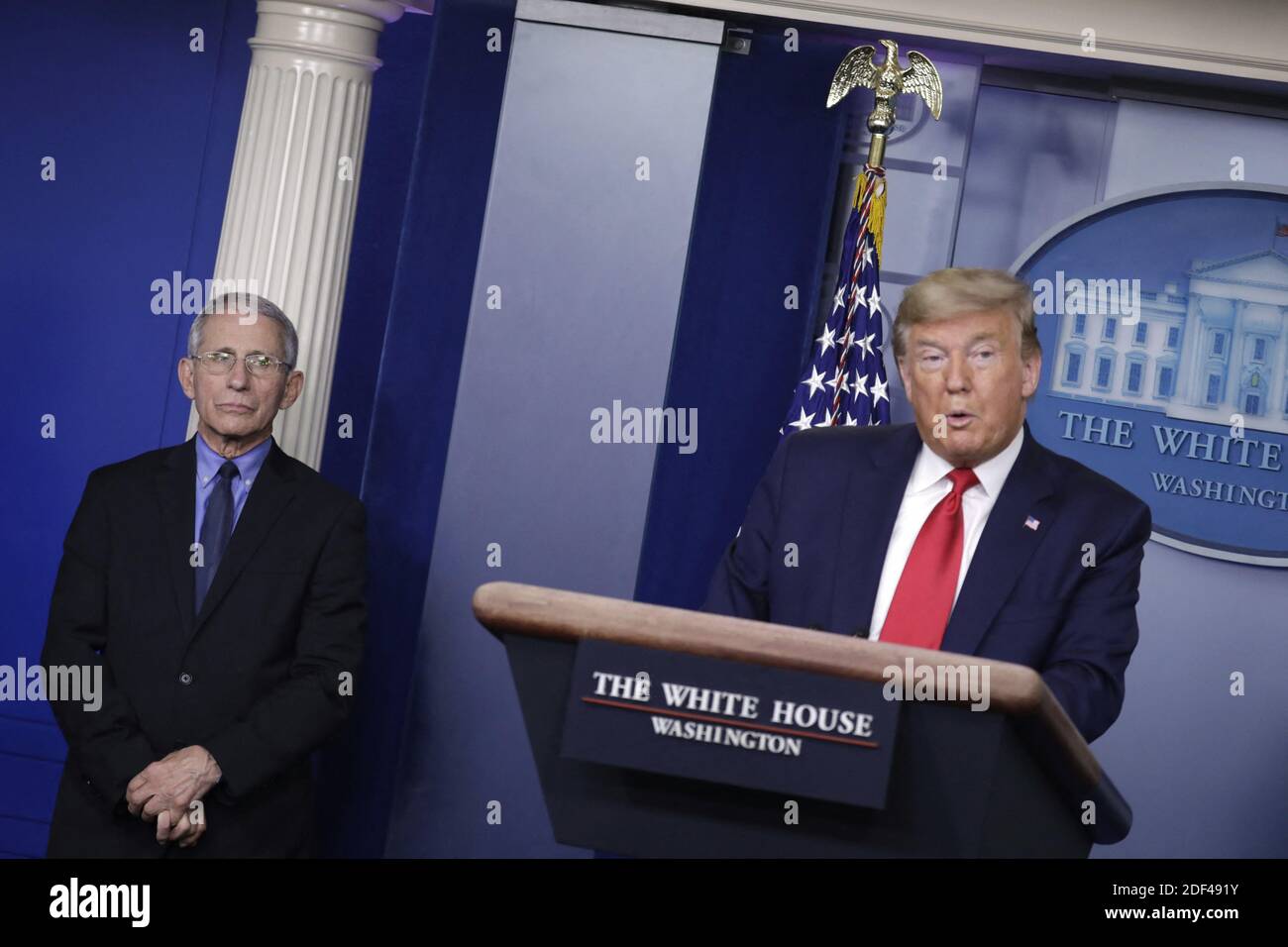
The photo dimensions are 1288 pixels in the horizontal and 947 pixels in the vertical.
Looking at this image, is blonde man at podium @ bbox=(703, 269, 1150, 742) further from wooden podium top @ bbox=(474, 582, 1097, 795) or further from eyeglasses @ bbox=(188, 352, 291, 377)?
eyeglasses @ bbox=(188, 352, 291, 377)

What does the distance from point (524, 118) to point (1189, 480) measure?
84.5 inches

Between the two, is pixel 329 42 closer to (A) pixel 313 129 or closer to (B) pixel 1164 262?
(A) pixel 313 129

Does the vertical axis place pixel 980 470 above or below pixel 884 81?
below

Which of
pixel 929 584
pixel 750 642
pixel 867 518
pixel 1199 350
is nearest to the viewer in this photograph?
pixel 750 642

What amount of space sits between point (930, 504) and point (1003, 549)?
149 mm

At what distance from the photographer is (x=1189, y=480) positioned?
14.7 ft

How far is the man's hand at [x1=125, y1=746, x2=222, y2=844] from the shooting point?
3193 mm

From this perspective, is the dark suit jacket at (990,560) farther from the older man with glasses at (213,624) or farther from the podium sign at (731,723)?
the older man with glasses at (213,624)

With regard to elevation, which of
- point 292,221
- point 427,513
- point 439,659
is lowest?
point 439,659

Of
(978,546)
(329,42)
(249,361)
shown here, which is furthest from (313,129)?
(978,546)

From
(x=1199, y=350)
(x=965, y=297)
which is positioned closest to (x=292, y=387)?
(x=965, y=297)

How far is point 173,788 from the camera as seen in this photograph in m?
3.20

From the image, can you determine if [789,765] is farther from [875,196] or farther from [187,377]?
[875,196]
